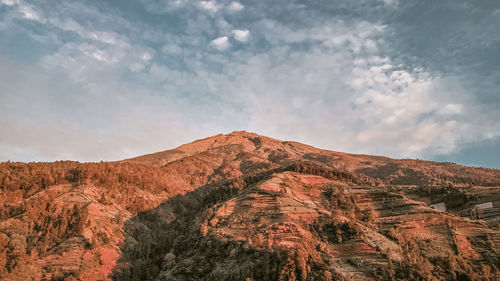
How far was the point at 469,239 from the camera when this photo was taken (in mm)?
10109

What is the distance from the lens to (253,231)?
10555mm

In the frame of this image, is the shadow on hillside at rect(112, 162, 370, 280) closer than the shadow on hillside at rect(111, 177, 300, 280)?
Yes

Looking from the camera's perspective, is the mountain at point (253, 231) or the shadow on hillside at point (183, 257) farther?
the shadow on hillside at point (183, 257)

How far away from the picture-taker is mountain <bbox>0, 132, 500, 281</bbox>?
29.4ft

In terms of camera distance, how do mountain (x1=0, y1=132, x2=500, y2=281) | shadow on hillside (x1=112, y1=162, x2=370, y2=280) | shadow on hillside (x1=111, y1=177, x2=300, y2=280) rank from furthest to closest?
1. shadow on hillside (x1=111, y1=177, x2=300, y2=280)
2. mountain (x1=0, y1=132, x2=500, y2=281)
3. shadow on hillside (x1=112, y1=162, x2=370, y2=280)

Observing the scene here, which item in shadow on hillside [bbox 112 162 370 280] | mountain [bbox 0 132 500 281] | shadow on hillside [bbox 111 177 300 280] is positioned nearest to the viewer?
shadow on hillside [bbox 112 162 370 280]

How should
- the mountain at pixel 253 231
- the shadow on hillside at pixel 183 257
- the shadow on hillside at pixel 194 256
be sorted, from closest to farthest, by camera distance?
the shadow on hillside at pixel 194 256 → the mountain at pixel 253 231 → the shadow on hillside at pixel 183 257

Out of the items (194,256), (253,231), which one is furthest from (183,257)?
(253,231)

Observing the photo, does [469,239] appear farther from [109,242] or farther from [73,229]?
[73,229]

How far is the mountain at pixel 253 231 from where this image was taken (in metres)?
8.96

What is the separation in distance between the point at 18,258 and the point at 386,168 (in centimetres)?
3459

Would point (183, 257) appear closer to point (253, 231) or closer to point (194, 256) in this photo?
point (194, 256)

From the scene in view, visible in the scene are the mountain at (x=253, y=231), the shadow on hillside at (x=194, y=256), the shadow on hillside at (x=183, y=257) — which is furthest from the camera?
the shadow on hillside at (x=183, y=257)

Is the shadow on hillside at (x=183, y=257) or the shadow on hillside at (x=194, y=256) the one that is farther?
the shadow on hillside at (x=183, y=257)
